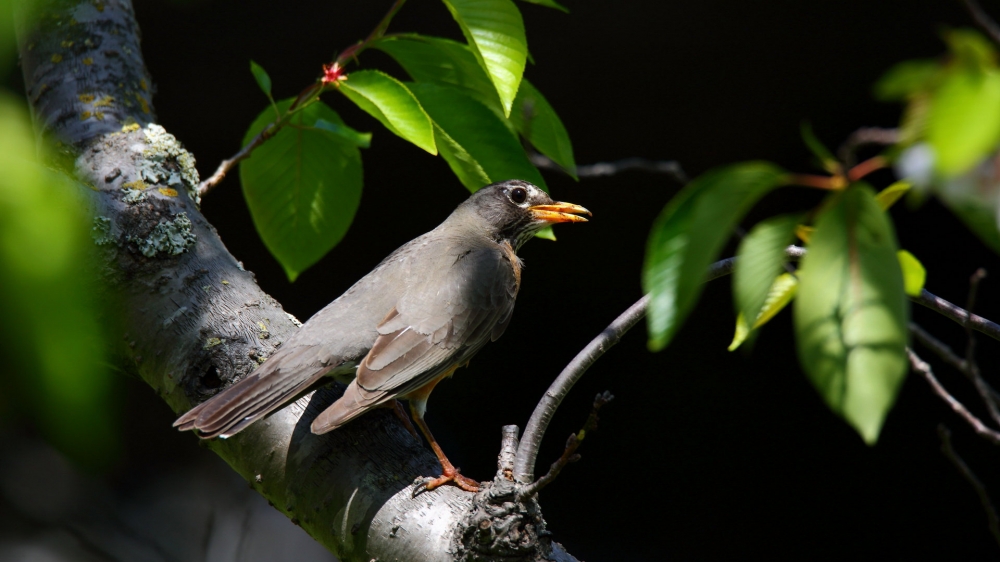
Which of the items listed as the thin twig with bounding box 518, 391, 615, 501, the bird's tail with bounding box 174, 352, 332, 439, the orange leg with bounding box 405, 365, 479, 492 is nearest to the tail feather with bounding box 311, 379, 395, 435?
the bird's tail with bounding box 174, 352, 332, 439

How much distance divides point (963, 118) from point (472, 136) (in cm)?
144

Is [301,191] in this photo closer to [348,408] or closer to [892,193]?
[348,408]

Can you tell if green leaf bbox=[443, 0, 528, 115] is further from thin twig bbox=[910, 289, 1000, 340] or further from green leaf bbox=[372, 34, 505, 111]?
thin twig bbox=[910, 289, 1000, 340]

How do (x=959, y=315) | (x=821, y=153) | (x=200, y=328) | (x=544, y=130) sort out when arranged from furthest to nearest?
(x=544, y=130) → (x=200, y=328) → (x=959, y=315) → (x=821, y=153)

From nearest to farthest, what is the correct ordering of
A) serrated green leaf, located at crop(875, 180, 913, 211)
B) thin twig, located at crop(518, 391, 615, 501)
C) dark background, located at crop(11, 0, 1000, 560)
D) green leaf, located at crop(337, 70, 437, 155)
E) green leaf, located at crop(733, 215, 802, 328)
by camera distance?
green leaf, located at crop(733, 215, 802, 328), serrated green leaf, located at crop(875, 180, 913, 211), thin twig, located at crop(518, 391, 615, 501), green leaf, located at crop(337, 70, 437, 155), dark background, located at crop(11, 0, 1000, 560)

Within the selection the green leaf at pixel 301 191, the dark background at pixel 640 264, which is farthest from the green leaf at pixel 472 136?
the dark background at pixel 640 264

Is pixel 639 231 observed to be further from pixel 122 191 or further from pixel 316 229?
pixel 122 191

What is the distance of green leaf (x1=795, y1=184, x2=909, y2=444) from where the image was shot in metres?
0.81

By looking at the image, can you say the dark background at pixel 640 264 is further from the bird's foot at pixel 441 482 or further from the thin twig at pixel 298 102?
the bird's foot at pixel 441 482

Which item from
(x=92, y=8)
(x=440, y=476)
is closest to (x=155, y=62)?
(x=92, y=8)

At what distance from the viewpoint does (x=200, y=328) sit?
2.04 meters

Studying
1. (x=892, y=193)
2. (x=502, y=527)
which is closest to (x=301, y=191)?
(x=502, y=527)

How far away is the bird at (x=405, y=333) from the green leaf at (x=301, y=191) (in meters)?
0.23

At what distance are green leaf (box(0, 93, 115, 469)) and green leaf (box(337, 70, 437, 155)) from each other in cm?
102
